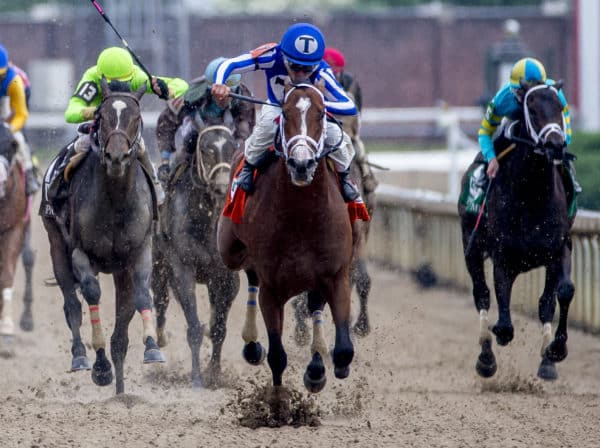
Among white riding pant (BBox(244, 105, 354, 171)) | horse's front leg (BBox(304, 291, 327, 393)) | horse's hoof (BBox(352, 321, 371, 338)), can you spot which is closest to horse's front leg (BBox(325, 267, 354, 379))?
horse's front leg (BBox(304, 291, 327, 393))

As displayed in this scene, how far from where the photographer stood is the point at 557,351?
891 centimetres

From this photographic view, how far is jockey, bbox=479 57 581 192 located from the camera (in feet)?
29.3

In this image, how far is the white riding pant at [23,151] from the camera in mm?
11174

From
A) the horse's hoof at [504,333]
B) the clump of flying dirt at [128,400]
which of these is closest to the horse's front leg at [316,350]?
the clump of flying dirt at [128,400]

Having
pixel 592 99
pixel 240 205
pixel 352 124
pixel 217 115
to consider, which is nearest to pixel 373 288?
pixel 352 124

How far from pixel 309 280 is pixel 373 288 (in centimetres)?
753

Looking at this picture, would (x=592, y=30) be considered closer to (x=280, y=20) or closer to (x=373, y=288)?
(x=280, y=20)

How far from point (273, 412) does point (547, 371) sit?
8.12 ft

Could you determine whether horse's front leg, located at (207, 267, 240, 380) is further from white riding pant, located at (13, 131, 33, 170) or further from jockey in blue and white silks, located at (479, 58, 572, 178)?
white riding pant, located at (13, 131, 33, 170)

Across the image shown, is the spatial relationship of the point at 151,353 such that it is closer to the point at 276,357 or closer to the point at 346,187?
the point at 276,357

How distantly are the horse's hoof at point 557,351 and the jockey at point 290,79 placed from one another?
206cm

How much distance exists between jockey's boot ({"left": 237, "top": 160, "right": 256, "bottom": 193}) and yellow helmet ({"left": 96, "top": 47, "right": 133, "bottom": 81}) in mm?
1541

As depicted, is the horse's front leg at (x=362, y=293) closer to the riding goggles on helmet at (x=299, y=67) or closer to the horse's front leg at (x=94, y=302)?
the horse's front leg at (x=94, y=302)

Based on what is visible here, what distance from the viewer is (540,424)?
7.63m
